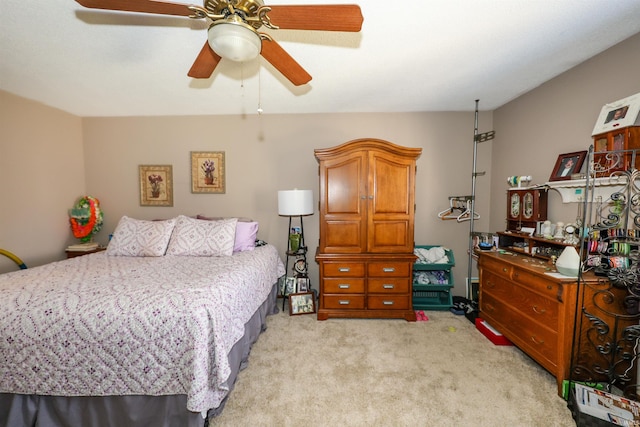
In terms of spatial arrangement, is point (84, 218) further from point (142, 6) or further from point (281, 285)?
→ point (142, 6)

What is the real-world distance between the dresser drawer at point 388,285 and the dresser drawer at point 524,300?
29.2 inches

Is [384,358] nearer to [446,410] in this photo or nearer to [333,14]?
[446,410]

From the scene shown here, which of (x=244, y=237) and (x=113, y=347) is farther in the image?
(x=244, y=237)

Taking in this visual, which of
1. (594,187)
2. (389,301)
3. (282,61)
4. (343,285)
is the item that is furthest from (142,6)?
(594,187)

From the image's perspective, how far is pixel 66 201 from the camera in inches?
121

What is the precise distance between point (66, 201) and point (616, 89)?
5589 mm

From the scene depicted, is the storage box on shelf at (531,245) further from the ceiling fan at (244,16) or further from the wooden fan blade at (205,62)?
the wooden fan blade at (205,62)

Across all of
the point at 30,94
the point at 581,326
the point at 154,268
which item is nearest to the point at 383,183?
the point at 581,326

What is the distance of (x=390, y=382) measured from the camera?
169cm

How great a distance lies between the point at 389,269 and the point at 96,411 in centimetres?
→ 235

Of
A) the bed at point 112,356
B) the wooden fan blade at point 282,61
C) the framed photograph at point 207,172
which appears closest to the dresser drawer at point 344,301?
the bed at point 112,356

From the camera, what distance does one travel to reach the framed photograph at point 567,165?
1.95 m

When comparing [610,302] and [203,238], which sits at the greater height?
[203,238]

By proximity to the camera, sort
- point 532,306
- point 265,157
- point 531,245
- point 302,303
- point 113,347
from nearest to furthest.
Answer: point 113,347, point 532,306, point 531,245, point 302,303, point 265,157
